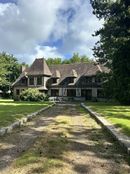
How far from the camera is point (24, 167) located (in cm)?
801

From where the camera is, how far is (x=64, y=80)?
69.4m

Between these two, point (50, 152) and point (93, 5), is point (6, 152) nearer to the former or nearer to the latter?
point (50, 152)

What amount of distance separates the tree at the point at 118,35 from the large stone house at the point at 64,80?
Result: 2241 centimetres

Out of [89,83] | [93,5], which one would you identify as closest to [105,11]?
[93,5]

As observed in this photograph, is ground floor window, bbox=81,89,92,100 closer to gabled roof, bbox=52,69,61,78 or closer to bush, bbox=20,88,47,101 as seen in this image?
gabled roof, bbox=52,69,61,78

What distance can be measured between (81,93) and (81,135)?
53791 millimetres

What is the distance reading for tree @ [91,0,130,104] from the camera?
→ 113 feet

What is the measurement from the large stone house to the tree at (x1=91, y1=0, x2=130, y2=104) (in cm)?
2241

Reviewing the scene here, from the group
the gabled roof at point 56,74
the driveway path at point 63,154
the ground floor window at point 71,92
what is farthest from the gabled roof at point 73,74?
the driveway path at point 63,154

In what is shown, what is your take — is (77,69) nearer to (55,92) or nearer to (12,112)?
(55,92)

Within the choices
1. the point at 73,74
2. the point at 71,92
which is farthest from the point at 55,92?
the point at 73,74

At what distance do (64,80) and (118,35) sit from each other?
34728 mm

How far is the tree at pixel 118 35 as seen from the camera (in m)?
34.3

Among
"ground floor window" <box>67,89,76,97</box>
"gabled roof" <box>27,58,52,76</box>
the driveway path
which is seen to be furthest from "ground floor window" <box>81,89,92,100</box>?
the driveway path
